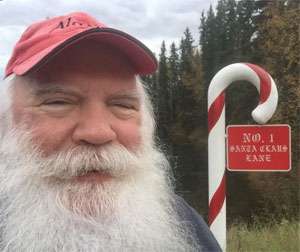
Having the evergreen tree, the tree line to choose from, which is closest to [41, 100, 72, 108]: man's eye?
the evergreen tree

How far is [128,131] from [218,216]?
1453 mm

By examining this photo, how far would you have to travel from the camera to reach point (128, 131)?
3.24 feet

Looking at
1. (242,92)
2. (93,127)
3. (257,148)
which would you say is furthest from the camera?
(242,92)

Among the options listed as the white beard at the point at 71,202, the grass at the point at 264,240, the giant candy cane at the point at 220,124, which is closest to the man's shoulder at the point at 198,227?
the white beard at the point at 71,202

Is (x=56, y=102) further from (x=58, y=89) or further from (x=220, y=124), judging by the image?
(x=220, y=124)

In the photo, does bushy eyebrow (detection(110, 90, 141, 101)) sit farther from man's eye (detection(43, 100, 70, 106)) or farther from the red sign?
the red sign

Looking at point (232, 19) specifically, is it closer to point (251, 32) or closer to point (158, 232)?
point (251, 32)

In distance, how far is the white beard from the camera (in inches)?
36.7

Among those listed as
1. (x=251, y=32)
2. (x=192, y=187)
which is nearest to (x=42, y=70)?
(x=192, y=187)

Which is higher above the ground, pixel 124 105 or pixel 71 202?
pixel 124 105

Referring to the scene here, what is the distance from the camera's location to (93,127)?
0.90 metres

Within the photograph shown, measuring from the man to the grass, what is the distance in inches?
94.7

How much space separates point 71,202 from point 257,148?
148cm

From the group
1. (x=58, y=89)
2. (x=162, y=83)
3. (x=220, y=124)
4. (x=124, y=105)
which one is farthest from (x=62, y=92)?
(x=162, y=83)
